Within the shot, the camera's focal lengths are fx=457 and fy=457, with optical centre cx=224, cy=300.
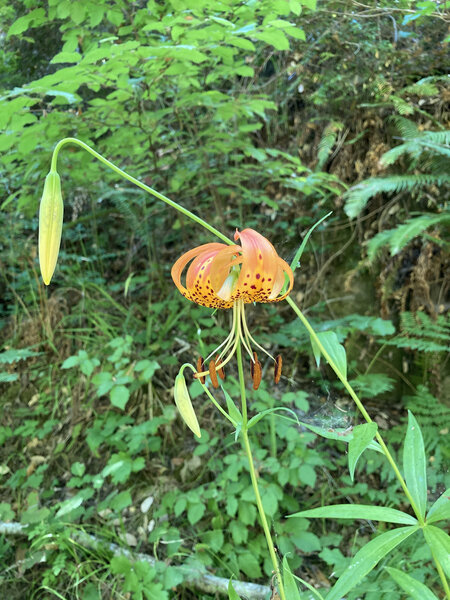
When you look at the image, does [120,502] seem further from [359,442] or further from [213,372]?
[359,442]

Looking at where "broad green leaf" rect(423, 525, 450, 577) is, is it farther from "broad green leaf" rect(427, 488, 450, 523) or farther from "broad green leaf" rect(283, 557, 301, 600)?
"broad green leaf" rect(283, 557, 301, 600)

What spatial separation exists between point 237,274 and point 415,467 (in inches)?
17.8

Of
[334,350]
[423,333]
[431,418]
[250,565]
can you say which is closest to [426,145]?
[423,333]

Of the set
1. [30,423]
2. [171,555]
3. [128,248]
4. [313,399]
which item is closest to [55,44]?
[128,248]

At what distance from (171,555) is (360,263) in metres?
1.48

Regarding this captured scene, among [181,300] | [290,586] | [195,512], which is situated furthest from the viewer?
[181,300]

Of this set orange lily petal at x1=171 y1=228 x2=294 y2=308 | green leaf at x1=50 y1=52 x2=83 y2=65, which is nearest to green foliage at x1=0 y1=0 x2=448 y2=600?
green leaf at x1=50 y1=52 x2=83 y2=65

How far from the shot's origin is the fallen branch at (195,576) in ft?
4.28

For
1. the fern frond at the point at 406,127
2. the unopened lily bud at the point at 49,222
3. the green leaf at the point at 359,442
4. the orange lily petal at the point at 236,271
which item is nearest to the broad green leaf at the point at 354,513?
the green leaf at the point at 359,442

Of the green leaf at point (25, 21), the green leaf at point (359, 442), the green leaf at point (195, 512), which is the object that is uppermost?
the green leaf at point (25, 21)

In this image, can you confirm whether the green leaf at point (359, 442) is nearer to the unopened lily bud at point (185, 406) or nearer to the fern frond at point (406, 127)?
the unopened lily bud at point (185, 406)

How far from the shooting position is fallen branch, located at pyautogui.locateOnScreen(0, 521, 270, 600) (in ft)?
4.28

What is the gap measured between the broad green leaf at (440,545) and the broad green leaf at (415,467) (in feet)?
0.22

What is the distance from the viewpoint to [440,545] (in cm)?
65
